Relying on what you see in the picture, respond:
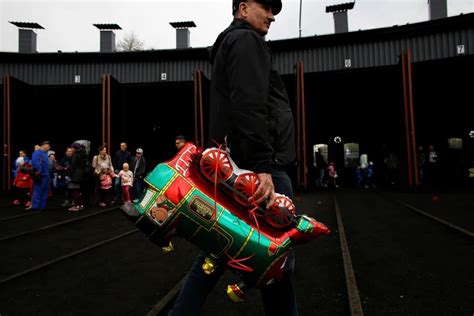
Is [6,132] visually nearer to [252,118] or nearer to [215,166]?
[215,166]

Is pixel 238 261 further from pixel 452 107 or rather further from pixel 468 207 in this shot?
pixel 452 107

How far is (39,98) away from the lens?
15.9m

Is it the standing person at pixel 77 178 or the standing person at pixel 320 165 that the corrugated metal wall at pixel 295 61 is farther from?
the standing person at pixel 77 178

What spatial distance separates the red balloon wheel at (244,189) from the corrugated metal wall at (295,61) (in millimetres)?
12740

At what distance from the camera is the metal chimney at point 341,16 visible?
14844mm

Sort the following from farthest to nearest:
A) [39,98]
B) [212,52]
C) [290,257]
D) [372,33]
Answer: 1. [39,98]
2. [372,33]
3. [212,52]
4. [290,257]

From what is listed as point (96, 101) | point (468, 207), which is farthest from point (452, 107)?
point (96, 101)

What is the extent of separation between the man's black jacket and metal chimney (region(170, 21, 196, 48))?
16252 millimetres

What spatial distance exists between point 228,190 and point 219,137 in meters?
0.29

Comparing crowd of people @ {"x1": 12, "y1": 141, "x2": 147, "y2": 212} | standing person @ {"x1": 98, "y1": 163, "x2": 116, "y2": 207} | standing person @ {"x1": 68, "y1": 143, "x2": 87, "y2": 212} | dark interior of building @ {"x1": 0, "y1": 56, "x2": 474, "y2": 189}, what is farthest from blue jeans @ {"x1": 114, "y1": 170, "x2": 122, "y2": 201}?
dark interior of building @ {"x1": 0, "y1": 56, "x2": 474, "y2": 189}

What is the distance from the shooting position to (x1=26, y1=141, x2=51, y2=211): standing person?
8422 millimetres

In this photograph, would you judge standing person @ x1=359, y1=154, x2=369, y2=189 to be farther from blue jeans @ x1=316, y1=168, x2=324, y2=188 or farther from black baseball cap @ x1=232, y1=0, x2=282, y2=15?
black baseball cap @ x1=232, y1=0, x2=282, y2=15

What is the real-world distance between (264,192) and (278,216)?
12 cm

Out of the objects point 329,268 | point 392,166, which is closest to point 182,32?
point 392,166
